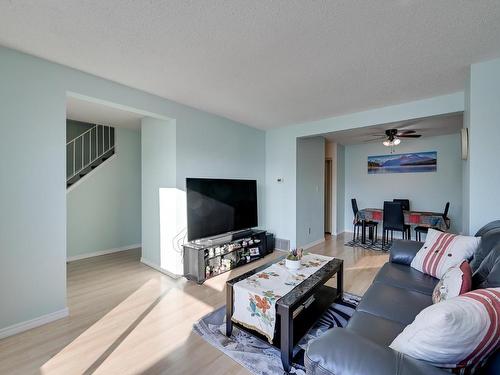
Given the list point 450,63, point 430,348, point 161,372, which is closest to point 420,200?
point 450,63

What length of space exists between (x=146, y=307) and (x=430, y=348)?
2.42 meters

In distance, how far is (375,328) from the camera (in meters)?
1.37

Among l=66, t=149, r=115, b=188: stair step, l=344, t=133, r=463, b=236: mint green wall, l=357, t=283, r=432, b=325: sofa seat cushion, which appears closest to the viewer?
l=357, t=283, r=432, b=325: sofa seat cushion

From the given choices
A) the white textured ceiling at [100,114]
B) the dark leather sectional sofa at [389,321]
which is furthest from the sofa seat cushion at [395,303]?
the white textured ceiling at [100,114]

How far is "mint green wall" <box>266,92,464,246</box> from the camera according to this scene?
3402 mm

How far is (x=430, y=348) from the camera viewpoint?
2.89ft

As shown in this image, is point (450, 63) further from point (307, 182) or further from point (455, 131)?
point (455, 131)

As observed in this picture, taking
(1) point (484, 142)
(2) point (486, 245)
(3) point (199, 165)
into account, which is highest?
(1) point (484, 142)

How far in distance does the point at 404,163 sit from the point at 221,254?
4752 mm

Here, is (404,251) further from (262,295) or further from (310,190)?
(310,190)

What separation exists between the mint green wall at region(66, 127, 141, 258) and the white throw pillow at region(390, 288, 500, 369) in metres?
4.72

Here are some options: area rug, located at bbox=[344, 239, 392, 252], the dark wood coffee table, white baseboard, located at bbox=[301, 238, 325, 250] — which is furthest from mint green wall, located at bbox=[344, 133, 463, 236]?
the dark wood coffee table

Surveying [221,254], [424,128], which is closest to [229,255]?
[221,254]

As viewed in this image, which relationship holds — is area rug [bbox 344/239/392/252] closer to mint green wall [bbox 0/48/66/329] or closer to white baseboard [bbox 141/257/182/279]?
white baseboard [bbox 141/257/182/279]
